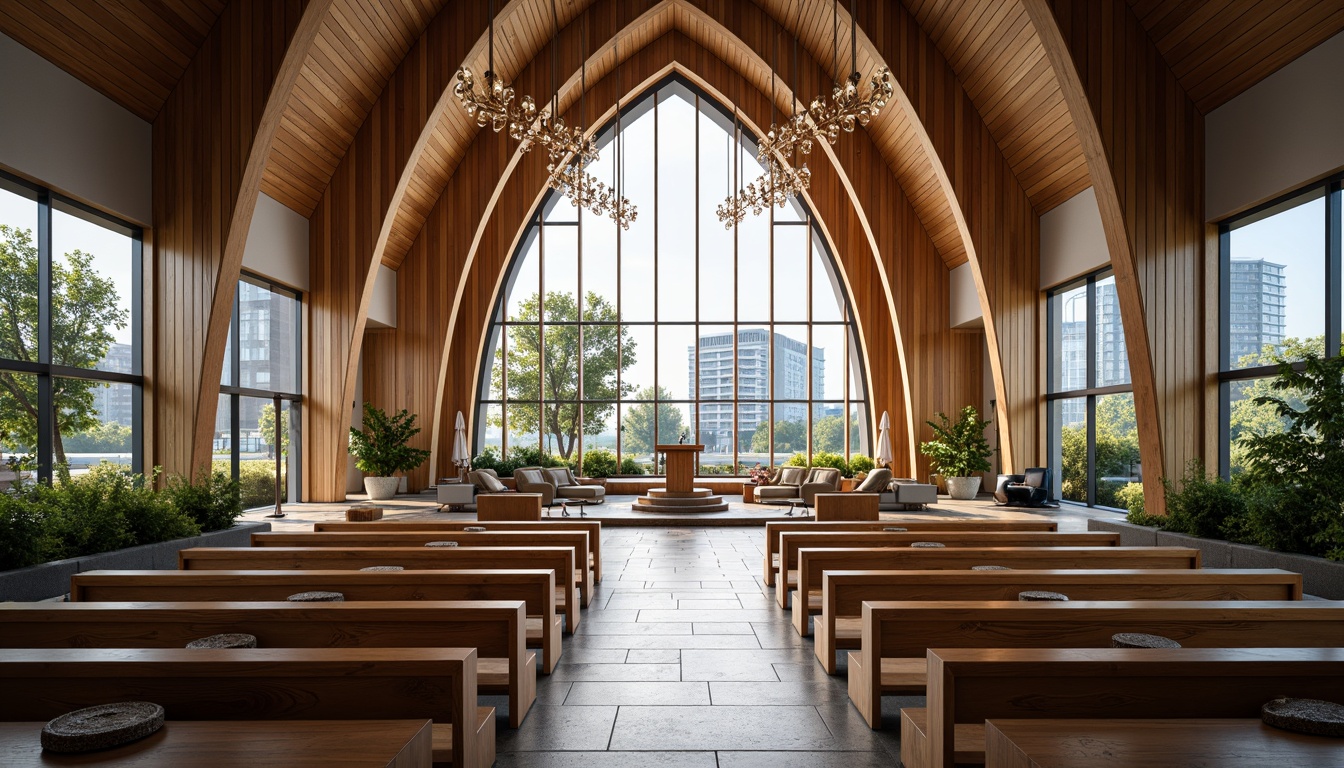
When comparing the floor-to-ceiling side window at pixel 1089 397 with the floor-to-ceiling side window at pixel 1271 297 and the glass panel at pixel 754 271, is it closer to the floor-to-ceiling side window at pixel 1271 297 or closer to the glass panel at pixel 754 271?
the floor-to-ceiling side window at pixel 1271 297

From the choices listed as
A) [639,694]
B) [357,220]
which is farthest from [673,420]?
[639,694]

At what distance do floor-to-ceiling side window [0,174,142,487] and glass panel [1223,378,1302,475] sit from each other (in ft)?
38.7

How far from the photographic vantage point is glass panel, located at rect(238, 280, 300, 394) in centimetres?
1127

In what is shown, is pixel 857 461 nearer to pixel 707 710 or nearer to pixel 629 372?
pixel 629 372

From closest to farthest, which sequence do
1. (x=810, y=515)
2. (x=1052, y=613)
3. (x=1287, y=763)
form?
1. (x=1287, y=763)
2. (x=1052, y=613)
3. (x=810, y=515)

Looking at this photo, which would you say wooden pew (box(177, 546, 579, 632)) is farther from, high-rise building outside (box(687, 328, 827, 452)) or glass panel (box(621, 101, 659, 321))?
glass panel (box(621, 101, 659, 321))

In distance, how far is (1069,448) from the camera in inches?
489

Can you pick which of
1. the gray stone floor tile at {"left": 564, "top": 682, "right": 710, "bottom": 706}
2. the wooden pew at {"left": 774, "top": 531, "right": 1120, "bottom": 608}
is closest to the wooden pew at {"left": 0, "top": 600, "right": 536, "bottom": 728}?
the gray stone floor tile at {"left": 564, "top": 682, "right": 710, "bottom": 706}

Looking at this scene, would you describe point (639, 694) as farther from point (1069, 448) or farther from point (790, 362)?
point (790, 362)

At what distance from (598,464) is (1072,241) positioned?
892cm

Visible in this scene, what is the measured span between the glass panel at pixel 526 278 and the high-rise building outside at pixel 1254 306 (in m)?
11.2

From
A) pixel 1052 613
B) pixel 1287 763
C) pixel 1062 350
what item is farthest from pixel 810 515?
pixel 1287 763

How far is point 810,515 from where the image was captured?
1075 cm

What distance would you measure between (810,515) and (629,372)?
5.99 m
